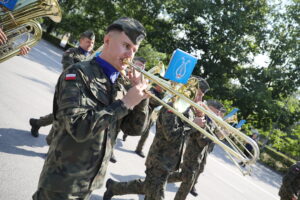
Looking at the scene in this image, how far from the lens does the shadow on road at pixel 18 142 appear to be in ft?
14.0

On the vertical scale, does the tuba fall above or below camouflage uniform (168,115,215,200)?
above

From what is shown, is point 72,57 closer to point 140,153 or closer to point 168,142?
point 168,142

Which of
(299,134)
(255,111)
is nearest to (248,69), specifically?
(255,111)

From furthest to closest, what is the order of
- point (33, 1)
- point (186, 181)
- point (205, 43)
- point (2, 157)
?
point (205, 43) < point (186, 181) < point (2, 157) < point (33, 1)

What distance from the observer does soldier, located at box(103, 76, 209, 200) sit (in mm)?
3551

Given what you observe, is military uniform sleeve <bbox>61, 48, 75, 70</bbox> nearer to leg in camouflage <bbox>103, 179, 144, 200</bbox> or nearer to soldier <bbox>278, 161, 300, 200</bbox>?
leg in camouflage <bbox>103, 179, 144, 200</bbox>

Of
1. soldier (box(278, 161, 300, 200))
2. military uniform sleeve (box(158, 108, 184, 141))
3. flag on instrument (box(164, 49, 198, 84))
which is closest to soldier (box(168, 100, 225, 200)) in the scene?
military uniform sleeve (box(158, 108, 184, 141))

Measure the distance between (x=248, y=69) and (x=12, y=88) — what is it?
21297 mm

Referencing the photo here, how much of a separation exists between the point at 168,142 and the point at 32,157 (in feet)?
7.27

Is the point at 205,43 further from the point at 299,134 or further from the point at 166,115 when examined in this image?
the point at 166,115

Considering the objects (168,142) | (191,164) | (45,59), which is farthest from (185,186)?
(45,59)

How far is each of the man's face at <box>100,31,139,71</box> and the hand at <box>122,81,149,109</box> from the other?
21 cm

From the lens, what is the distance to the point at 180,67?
9.10ft

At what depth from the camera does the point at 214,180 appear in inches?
315
